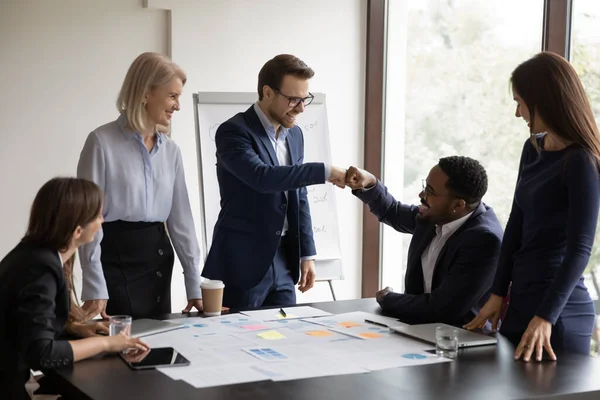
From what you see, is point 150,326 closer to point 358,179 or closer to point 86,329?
point 86,329

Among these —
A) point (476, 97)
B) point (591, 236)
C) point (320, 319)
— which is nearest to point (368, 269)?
point (476, 97)

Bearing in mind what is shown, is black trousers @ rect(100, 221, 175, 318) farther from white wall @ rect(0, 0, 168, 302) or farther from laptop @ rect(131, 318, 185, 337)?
white wall @ rect(0, 0, 168, 302)

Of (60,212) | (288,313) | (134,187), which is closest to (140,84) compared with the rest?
(134,187)

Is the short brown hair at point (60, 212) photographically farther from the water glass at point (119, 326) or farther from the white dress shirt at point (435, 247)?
the white dress shirt at point (435, 247)

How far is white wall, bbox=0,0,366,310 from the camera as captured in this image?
177 inches

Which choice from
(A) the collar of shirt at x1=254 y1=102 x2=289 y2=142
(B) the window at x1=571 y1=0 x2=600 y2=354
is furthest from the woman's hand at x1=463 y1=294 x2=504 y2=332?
(B) the window at x1=571 y1=0 x2=600 y2=354

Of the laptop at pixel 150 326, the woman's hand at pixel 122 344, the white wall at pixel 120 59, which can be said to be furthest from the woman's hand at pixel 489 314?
the white wall at pixel 120 59

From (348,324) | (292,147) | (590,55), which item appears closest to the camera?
(348,324)

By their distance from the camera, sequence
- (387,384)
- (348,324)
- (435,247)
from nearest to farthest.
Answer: (387,384) < (348,324) < (435,247)

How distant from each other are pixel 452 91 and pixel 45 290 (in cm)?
353

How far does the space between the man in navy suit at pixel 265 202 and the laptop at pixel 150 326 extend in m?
0.58

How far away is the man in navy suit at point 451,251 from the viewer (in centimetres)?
251

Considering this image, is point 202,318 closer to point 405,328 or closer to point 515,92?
point 405,328

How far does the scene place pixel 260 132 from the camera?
306 centimetres
